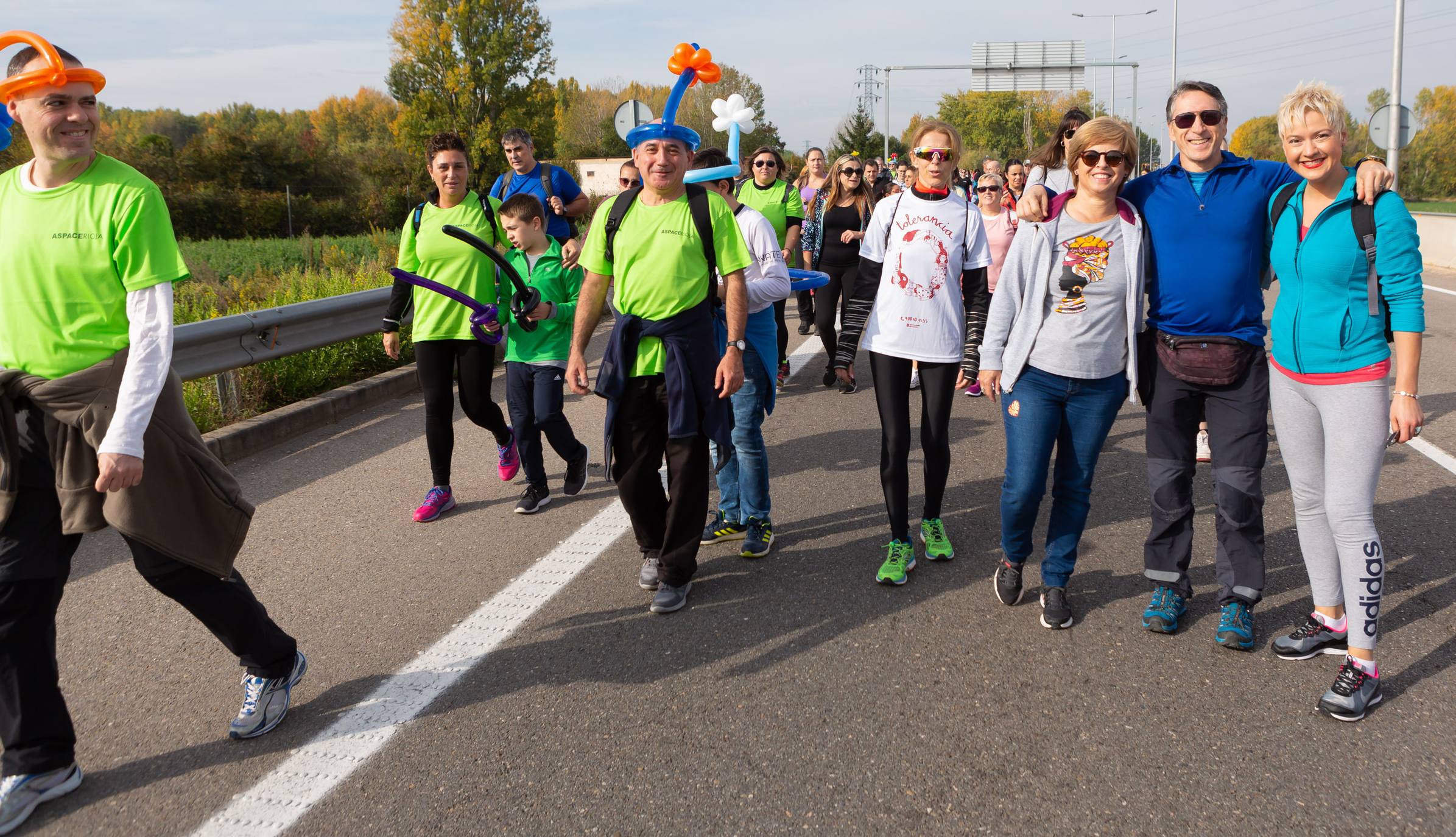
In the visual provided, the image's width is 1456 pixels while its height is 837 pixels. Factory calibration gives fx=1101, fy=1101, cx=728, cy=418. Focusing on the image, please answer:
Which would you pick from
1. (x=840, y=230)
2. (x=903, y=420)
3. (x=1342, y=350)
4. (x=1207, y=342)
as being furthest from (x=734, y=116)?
(x=1342, y=350)

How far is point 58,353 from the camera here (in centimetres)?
290

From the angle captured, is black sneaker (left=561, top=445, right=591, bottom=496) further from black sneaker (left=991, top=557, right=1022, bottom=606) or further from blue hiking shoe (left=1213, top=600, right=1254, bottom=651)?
blue hiking shoe (left=1213, top=600, right=1254, bottom=651)

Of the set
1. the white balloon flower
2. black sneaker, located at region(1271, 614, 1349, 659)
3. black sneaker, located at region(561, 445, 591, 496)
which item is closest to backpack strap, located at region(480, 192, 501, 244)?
black sneaker, located at region(561, 445, 591, 496)

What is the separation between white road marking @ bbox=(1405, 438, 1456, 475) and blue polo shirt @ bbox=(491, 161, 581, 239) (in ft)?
17.3

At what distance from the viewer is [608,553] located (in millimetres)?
4984

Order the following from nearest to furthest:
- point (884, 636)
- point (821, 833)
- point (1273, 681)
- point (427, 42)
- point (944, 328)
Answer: point (821, 833), point (1273, 681), point (884, 636), point (944, 328), point (427, 42)

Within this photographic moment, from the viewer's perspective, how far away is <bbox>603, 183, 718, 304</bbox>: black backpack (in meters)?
4.14

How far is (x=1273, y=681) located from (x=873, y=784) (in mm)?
1462

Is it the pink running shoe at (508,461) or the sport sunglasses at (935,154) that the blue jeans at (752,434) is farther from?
the pink running shoe at (508,461)

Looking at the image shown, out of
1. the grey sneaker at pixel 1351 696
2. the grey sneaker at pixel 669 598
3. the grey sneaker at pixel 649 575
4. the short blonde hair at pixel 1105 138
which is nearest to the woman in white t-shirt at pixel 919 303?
the short blonde hair at pixel 1105 138

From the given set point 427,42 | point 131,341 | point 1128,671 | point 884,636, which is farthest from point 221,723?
point 427,42

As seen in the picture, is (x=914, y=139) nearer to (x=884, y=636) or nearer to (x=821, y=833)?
(x=884, y=636)

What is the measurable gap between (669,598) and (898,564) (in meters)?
0.96

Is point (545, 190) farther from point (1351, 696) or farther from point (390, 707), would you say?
point (1351, 696)
